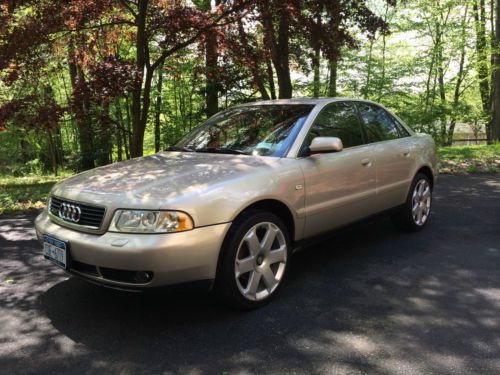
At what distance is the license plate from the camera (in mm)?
2986

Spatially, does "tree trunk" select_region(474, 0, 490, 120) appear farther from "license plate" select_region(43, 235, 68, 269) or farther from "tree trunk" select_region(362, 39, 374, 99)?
"license plate" select_region(43, 235, 68, 269)

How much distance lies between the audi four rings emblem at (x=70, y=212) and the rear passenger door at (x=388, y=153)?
9.16 ft

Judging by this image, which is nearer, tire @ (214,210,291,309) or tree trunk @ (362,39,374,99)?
tire @ (214,210,291,309)

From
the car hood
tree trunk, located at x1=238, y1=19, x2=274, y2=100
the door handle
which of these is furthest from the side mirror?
tree trunk, located at x1=238, y1=19, x2=274, y2=100

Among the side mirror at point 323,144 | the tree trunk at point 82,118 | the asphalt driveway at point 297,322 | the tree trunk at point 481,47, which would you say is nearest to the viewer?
the asphalt driveway at point 297,322

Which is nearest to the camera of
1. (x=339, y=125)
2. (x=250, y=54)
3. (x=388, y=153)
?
(x=339, y=125)

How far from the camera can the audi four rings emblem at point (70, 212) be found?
305cm

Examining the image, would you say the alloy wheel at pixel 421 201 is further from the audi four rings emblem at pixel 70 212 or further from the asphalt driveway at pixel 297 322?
the audi four rings emblem at pixel 70 212

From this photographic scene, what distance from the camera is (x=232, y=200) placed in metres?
2.98

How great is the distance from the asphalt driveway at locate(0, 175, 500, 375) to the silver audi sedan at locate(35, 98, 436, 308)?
13.5 inches

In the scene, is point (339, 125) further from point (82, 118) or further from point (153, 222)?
point (82, 118)

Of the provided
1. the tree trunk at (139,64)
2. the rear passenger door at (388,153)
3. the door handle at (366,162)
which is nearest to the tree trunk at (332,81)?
the tree trunk at (139,64)

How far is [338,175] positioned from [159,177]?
5.23ft

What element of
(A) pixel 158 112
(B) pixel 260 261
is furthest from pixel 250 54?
(A) pixel 158 112
